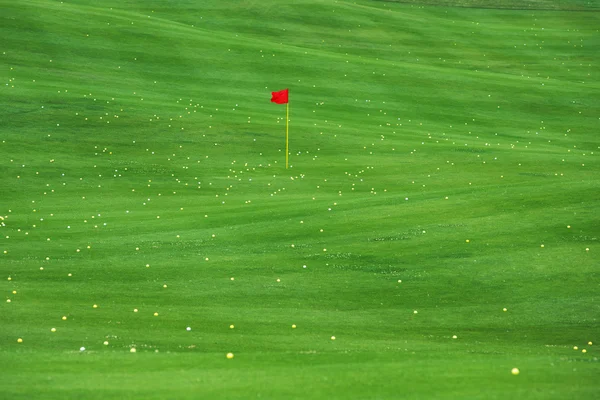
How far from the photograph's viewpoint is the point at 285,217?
21.0 meters

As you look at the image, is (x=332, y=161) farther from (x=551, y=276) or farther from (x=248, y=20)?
(x=248, y=20)

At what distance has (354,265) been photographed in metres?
17.8

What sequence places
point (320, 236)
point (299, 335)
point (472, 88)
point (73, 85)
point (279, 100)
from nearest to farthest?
1. point (299, 335)
2. point (320, 236)
3. point (279, 100)
4. point (73, 85)
5. point (472, 88)

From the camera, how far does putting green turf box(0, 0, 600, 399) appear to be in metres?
11.9

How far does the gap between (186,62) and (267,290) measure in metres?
24.8

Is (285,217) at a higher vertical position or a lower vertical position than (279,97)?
lower

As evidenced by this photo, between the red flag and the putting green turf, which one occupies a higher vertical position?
the red flag

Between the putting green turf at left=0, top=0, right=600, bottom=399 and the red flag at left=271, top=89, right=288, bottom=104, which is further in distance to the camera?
the red flag at left=271, top=89, right=288, bottom=104

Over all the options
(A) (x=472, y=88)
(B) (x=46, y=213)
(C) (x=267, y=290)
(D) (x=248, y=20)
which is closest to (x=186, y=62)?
(D) (x=248, y=20)

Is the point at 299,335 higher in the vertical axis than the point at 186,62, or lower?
lower

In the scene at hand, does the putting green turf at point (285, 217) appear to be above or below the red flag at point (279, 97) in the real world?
below

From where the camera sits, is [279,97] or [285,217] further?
[279,97]

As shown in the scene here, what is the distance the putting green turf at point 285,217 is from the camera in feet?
38.9

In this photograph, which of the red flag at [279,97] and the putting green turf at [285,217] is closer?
the putting green turf at [285,217]
